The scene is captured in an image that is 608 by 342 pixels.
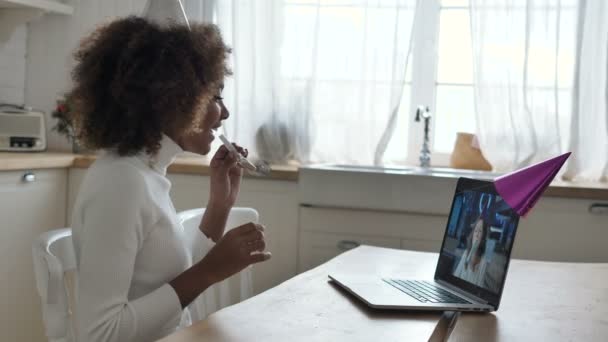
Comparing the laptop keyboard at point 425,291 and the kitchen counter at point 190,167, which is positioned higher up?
the kitchen counter at point 190,167

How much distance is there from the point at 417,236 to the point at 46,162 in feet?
4.36

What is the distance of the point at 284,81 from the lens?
3010 millimetres

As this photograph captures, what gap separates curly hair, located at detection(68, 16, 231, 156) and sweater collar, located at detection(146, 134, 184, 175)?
0.08 ft

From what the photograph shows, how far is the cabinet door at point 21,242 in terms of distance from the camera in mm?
2568

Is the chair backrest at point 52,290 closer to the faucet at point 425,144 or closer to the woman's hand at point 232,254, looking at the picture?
the woman's hand at point 232,254

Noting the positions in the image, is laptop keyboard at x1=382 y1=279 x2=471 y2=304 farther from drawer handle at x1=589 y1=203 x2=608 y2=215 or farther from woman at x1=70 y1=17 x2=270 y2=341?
drawer handle at x1=589 y1=203 x2=608 y2=215

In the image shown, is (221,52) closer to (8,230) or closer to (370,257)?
(370,257)

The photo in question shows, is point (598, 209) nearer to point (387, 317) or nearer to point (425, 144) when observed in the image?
point (425, 144)

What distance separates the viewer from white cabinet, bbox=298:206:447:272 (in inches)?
102

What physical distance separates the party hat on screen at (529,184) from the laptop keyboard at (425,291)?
7.3 inches

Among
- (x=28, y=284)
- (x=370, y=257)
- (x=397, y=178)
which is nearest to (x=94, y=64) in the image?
(x=370, y=257)

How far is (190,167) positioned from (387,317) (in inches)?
68.0

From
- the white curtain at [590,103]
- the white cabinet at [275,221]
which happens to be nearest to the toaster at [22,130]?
the white cabinet at [275,221]

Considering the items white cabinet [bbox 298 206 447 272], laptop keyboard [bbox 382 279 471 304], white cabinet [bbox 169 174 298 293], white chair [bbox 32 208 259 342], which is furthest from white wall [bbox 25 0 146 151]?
laptop keyboard [bbox 382 279 471 304]
